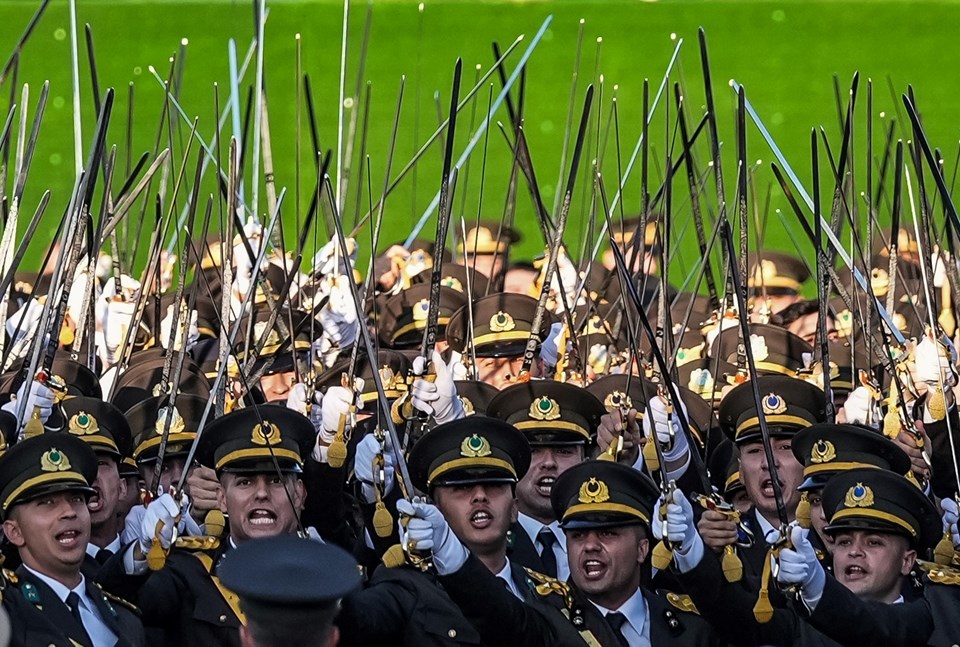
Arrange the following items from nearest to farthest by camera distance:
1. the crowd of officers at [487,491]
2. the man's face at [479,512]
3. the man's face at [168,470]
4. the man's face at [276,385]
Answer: the crowd of officers at [487,491], the man's face at [479,512], the man's face at [168,470], the man's face at [276,385]

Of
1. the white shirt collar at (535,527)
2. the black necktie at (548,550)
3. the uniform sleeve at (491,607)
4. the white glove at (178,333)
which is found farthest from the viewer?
the white glove at (178,333)

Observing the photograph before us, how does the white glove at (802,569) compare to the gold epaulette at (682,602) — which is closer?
the white glove at (802,569)

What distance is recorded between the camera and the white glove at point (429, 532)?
6410mm

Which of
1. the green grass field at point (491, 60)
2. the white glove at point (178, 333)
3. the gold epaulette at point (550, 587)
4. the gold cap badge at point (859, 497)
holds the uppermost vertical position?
the green grass field at point (491, 60)

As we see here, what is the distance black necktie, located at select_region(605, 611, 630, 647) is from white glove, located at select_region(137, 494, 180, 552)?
150 centimetres

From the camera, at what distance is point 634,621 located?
7316 millimetres

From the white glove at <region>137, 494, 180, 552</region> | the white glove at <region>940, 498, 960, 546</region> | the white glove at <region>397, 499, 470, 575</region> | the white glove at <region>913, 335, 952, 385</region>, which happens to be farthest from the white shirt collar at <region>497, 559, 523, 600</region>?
the white glove at <region>913, 335, 952, 385</region>

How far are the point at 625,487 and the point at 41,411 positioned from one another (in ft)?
7.14

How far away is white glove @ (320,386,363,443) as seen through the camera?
790cm

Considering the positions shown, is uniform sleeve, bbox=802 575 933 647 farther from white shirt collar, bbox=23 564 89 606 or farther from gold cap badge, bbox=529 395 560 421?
white shirt collar, bbox=23 564 89 606

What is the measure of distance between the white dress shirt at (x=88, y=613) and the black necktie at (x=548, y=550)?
6.00 feet

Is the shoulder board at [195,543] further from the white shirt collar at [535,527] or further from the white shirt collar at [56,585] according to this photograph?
the white shirt collar at [535,527]

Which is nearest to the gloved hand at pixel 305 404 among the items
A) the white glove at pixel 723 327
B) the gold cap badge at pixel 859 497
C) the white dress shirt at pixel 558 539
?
the white dress shirt at pixel 558 539

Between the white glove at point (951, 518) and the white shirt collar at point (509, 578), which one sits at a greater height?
the white glove at point (951, 518)
